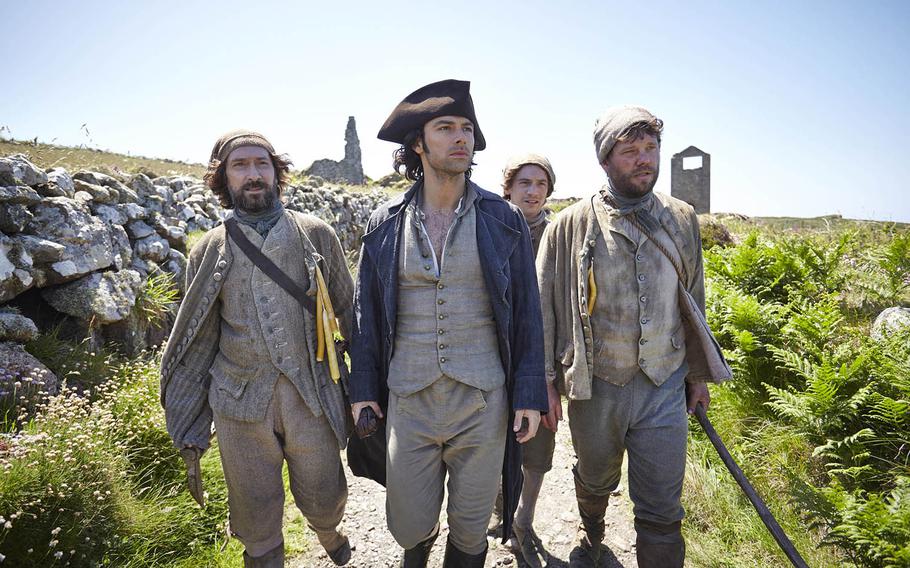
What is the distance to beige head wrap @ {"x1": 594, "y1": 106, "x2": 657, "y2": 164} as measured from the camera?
249 centimetres

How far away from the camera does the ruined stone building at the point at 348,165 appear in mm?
24844

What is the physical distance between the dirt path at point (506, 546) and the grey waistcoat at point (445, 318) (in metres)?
1.70

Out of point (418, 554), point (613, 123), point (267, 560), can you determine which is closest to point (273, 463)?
point (267, 560)

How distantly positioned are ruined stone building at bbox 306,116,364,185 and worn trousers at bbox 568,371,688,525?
77.6 ft

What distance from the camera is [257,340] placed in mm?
2479

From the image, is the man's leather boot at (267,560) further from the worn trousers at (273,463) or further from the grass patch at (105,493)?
the grass patch at (105,493)

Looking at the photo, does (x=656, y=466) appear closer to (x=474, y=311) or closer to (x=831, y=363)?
(x=474, y=311)

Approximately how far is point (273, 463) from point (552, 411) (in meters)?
1.54

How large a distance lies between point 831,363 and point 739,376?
773mm

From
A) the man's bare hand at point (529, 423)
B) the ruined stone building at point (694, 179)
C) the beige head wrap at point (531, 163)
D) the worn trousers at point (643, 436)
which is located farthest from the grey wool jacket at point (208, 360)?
the ruined stone building at point (694, 179)

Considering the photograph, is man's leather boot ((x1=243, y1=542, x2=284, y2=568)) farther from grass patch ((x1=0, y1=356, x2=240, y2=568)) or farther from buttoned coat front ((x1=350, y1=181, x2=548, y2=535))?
buttoned coat front ((x1=350, y1=181, x2=548, y2=535))

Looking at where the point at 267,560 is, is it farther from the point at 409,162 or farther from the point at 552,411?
the point at 409,162

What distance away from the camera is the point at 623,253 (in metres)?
2.57

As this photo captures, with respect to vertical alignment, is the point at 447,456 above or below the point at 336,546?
above
